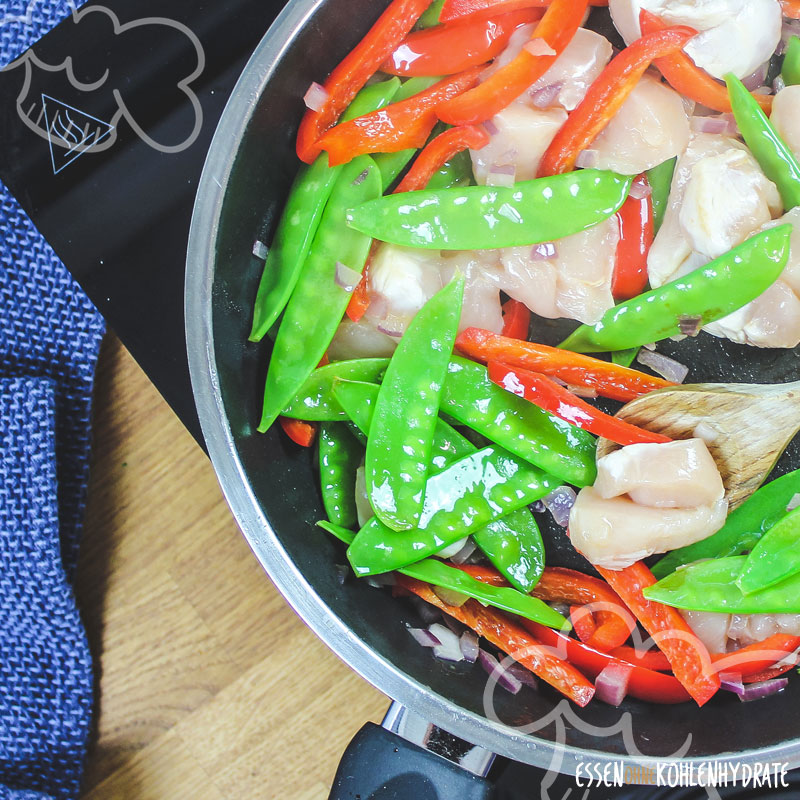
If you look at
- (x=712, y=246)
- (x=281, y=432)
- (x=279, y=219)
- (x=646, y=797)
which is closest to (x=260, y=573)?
(x=281, y=432)

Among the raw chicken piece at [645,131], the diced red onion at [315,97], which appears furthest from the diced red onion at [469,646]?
the diced red onion at [315,97]

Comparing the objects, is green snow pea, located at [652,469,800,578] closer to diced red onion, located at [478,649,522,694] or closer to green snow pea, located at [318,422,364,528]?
diced red onion, located at [478,649,522,694]

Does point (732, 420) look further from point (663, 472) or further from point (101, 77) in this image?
point (101, 77)

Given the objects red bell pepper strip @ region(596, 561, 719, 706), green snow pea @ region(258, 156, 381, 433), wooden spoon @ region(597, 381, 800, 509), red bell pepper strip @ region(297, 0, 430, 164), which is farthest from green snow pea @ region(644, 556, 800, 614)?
red bell pepper strip @ region(297, 0, 430, 164)

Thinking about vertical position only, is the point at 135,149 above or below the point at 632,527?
above

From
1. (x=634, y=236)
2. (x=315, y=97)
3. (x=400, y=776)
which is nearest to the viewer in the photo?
(x=400, y=776)

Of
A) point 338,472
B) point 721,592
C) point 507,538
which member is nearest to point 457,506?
point 507,538
